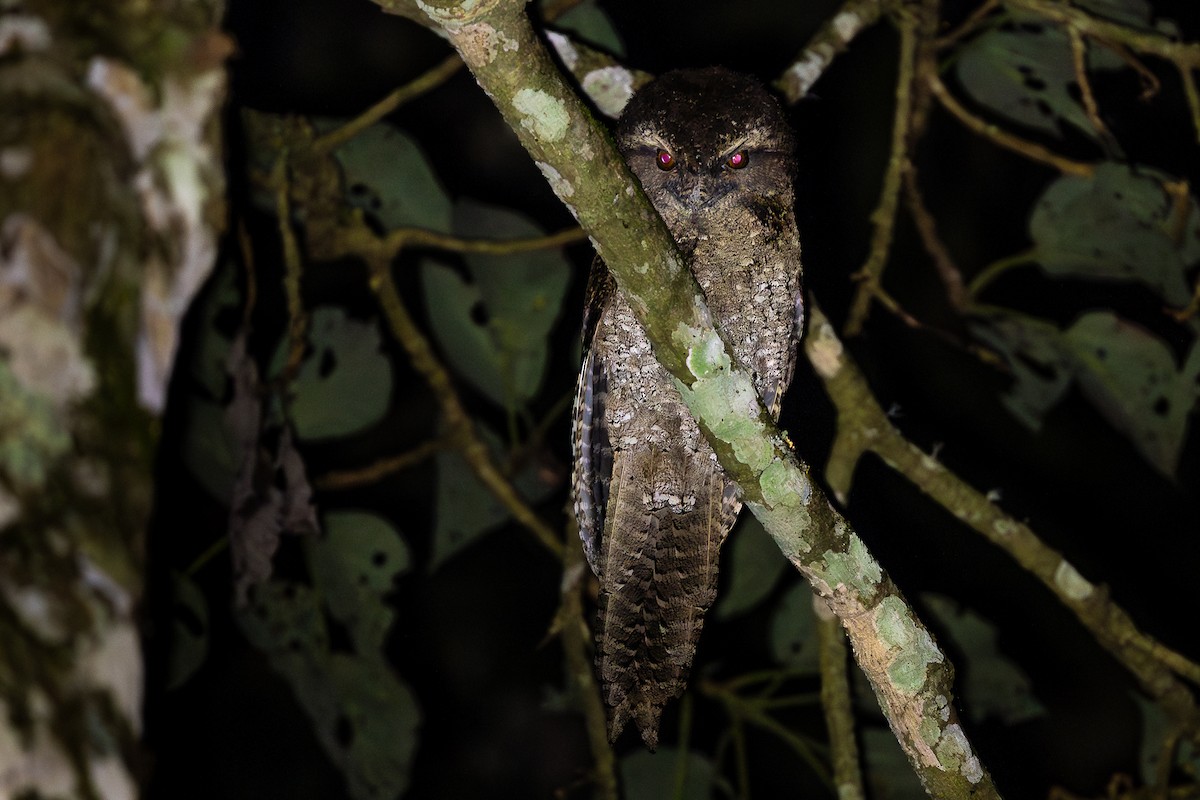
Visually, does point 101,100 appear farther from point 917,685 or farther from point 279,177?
point 279,177

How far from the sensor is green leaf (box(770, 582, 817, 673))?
205 cm

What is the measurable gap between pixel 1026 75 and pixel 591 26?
3.00 ft

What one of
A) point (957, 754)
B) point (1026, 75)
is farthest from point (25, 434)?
point (1026, 75)

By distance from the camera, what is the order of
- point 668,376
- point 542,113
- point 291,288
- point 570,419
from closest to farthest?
point 542,113, point 668,376, point 291,288, point 570,419

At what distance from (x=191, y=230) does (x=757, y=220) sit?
1048 millimetres

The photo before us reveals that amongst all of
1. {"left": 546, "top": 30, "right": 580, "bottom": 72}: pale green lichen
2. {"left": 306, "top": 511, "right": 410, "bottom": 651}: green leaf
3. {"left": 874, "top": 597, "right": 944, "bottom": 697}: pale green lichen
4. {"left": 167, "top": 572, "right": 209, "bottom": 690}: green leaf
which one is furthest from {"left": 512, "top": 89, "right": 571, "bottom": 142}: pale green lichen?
{"left": 167, "top": 572, "right": 209, "bottom": 690}: green leaf

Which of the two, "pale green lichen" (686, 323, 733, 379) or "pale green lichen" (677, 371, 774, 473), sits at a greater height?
"pale green lichen" (686, 323, 733, 379)

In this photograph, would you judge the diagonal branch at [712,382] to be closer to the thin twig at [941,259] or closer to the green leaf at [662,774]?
the green leaf at [662,774]

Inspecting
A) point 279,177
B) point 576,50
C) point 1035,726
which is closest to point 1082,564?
point 1035,726

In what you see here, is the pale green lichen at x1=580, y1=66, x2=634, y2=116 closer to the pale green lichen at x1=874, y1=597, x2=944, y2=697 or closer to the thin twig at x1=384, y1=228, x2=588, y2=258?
the thin twig at x1=384, y1=228, x2=588, y2=258

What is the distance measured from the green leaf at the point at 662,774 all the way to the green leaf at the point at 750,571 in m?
0.32

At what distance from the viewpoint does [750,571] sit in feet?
6.57

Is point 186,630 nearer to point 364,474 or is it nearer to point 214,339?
point 364,474

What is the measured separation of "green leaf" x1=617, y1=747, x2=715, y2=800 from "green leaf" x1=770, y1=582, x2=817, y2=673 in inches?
11.7
